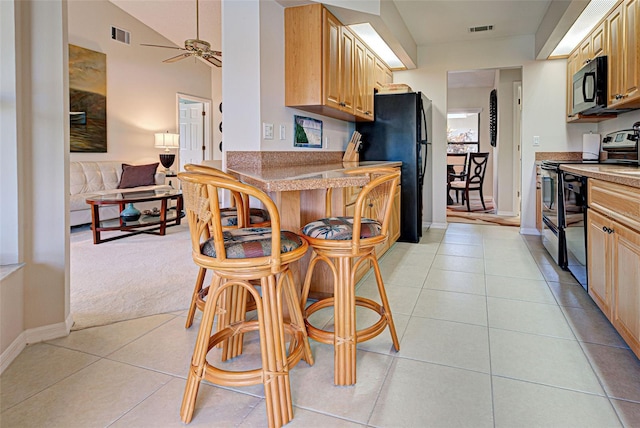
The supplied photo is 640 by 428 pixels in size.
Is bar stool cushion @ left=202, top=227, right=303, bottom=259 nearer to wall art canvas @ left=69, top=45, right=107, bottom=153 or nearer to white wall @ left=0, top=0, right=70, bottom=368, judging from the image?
white wall @ left=0, top=0, right=70, bottom=368

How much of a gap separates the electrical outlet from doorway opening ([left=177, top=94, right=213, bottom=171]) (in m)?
5.91

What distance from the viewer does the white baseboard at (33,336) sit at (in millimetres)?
1722

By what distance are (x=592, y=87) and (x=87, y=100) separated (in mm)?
6454

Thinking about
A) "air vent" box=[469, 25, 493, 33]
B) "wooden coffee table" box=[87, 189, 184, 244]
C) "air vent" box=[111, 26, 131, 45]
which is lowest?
"wooden coffee table" box=[87, 189, 184, 244]

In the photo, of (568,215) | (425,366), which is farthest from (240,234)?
(568,215)

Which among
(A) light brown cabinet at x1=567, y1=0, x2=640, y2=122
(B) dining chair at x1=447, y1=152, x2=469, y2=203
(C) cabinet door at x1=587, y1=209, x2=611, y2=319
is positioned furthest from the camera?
(B) dining chair at x1=447, y1=152, x2=469, y2=203

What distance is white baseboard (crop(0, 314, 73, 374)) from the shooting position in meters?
1.72

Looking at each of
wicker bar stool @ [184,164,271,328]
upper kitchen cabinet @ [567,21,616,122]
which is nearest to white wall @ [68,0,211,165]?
wicker bar stool @ [184,164,271,328]

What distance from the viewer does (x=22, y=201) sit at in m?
1.85

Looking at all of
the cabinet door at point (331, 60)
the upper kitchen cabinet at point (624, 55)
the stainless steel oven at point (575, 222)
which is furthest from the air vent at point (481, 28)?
the stainless steel oven at point (575, 222)

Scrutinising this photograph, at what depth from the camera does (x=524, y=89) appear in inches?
187

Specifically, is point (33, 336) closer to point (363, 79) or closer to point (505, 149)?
point (363, 79)

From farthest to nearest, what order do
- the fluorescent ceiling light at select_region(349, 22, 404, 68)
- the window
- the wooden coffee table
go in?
the window < the wooden coffee table < the fluorescent ceiling light at select_region(349, 22, 404, 68)

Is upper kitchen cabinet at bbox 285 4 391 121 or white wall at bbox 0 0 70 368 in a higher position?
upper kitchen cabinet at bbox 285 4 391 121
